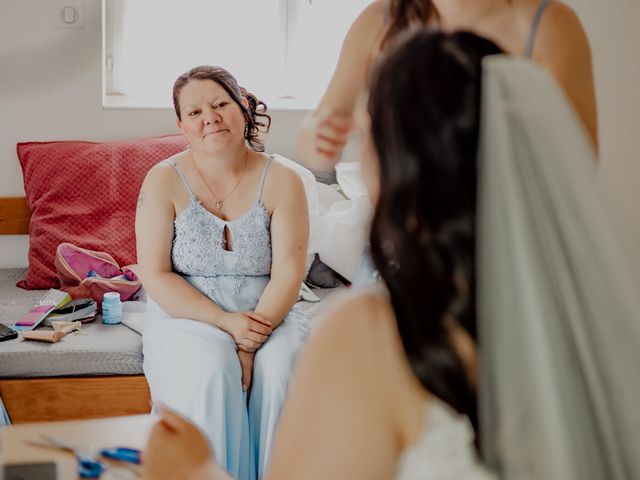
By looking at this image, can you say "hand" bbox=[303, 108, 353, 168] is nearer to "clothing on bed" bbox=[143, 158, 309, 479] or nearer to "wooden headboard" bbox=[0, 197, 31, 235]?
"clothing on bed" bbox=[143, 158, 309, 479]

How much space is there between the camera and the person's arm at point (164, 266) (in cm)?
219

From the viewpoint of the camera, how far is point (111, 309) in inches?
103

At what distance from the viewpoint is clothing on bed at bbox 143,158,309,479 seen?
1.98 m

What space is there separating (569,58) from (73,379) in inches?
68.9

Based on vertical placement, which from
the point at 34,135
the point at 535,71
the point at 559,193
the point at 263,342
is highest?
the point at 535,71

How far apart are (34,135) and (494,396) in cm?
275

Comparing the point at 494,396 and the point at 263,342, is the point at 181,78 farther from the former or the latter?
the point at 494,396

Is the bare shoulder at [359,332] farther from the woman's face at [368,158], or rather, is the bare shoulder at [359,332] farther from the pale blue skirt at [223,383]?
the pale blue skirt at [223,383]

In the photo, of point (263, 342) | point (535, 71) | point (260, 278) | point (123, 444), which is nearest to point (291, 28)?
point (260, 278)

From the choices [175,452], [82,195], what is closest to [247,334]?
[175,452]

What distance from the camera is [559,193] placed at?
79 cm

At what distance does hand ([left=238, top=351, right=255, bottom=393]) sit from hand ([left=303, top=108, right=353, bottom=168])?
0.91 metres

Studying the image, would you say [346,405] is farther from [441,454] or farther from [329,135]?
[329,135]

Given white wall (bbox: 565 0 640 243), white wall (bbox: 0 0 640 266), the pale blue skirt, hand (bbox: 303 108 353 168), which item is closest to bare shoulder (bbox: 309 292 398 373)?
hand (bbox: 303 108 353 168)
